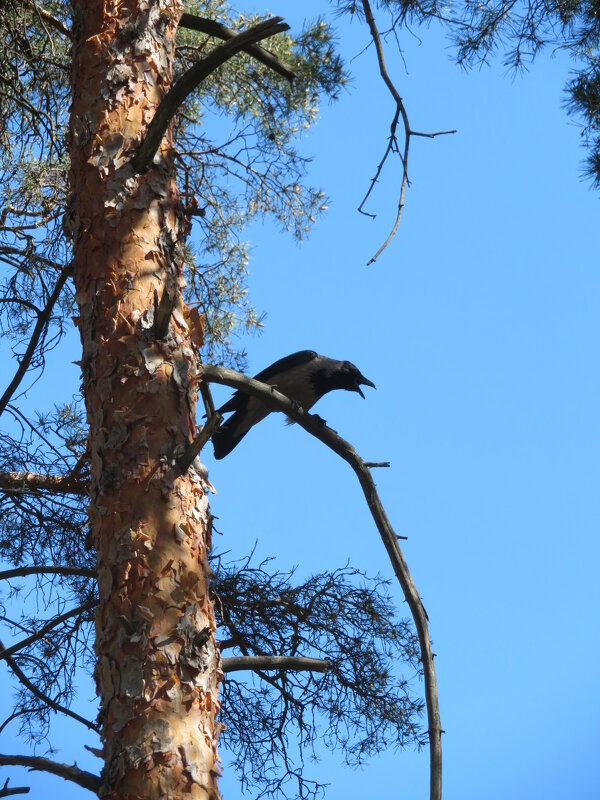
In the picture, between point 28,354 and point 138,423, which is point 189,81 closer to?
point 138,423

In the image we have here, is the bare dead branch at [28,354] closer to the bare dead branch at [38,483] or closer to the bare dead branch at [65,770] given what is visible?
the bare dead branch at [38,483]

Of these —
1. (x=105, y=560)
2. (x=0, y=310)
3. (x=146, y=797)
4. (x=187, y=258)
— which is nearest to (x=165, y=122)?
(x=105, y=560)

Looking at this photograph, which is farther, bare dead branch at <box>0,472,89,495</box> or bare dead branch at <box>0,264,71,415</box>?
bare dead branch at <box>0,472,89,495</box>

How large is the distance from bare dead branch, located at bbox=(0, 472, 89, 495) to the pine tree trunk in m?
1.55

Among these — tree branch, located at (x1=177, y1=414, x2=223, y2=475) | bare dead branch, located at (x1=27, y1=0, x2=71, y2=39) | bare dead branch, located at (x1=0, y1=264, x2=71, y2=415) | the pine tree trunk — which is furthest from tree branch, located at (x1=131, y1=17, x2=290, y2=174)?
bare dead branch, located at (x1=27, y1=0, x2=71, y2=39)

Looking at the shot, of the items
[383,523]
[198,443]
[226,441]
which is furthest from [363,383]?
[198,443]

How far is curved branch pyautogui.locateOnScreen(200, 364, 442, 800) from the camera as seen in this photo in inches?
117

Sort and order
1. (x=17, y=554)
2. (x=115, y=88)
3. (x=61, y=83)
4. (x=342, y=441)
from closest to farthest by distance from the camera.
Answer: (x=115, y=88) → (x=342, y=441) → (x=17, y=554) → (x=61, y=83)

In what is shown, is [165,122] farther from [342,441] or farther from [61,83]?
[61,83]

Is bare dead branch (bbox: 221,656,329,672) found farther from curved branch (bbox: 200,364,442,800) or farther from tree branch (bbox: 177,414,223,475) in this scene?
tree branch (bbox: 177,414,223,475)

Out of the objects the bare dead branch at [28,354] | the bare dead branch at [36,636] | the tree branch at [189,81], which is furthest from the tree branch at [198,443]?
the bare dead branch at [28,354]

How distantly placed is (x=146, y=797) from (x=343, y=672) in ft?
6.28

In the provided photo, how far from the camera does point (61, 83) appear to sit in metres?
5.14

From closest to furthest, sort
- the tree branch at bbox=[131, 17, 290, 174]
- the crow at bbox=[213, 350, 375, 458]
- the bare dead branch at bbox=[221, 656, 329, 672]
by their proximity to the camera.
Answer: the tree branch at bbox=[131, 17, 290, 174], the bare dead branch at bbox=[221, 656, 329, 672], the crow at bbox=[213, 350, 375, 458]
